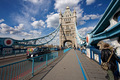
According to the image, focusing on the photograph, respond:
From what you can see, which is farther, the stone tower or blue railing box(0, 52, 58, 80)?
the stone tower

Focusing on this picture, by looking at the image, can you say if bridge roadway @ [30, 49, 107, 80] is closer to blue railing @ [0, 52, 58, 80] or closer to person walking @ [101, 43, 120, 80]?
blue railing @ [0, 52, 58, 80]

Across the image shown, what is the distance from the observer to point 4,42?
1190 centimetres

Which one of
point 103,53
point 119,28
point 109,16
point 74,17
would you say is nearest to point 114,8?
point 109,16

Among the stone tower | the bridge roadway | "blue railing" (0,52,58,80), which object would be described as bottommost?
the bridge roadway

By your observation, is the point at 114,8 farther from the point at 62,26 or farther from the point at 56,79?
the point at 62,26

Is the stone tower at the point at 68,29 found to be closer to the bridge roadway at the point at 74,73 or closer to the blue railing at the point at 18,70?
the bridge roadway at the point at 74,73

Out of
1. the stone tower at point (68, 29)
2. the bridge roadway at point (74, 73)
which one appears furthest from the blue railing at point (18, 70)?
the stone tower at point (68, 29)

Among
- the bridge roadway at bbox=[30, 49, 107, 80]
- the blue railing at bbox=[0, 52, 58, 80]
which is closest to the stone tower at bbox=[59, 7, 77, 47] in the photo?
the bridge roadway at bbox=[30, 49, 107, 80]

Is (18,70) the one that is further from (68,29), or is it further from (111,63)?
(68,29)

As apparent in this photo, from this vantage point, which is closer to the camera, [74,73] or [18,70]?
[18,70]

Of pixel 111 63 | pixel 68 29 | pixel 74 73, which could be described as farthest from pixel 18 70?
pixel 68 29

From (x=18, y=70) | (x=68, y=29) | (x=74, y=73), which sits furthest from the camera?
(x=68, y=29)

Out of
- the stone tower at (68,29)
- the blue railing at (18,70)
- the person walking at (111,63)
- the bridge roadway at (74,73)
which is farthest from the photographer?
the stone tower at (68,29)

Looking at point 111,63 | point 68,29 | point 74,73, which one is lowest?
point 74,73
